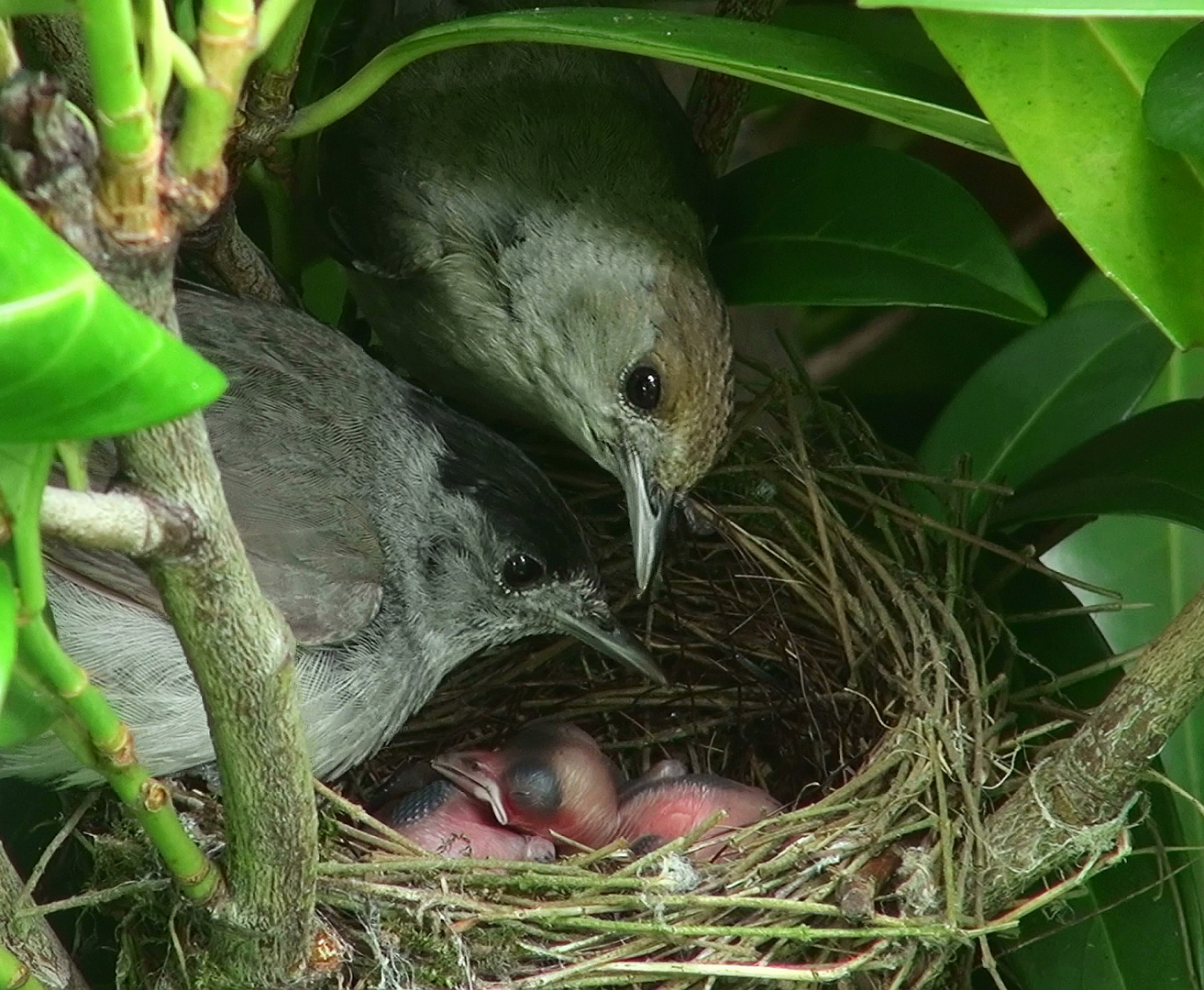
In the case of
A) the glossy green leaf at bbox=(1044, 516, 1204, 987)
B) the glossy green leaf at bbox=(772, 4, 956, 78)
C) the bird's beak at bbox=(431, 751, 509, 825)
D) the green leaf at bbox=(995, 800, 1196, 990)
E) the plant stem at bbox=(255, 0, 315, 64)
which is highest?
the glossy green leaf at bbox=(772, 4, 956, 78)

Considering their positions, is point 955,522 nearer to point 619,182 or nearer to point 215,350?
point 619,182

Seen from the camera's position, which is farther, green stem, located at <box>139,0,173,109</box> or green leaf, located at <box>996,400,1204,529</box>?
green leaf, located at <box>996,400,1204,529</box>

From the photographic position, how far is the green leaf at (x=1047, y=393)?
81.0 inches

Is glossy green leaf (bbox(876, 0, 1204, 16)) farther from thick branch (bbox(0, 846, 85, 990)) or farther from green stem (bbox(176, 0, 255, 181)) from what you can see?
thick branch (bbox(0, 846, 85, 990))

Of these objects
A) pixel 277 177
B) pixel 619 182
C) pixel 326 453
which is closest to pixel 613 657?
pixel 326 453

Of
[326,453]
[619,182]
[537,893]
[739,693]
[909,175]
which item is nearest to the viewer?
[537,893]

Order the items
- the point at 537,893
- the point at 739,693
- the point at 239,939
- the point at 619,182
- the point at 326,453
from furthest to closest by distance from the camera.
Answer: the point at 739,693, the point at 619,182, the point at 326,453, the point at 537,893, the point at 239,939

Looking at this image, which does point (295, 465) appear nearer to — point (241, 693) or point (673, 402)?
point (673, 402)

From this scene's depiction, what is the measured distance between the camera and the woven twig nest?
1.52 meters

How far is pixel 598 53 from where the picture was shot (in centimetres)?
217

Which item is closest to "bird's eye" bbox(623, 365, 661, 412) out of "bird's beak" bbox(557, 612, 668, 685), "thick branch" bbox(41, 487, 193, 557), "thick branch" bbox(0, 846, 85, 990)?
"bird's beak" bbox(557, 612, 668, 685)

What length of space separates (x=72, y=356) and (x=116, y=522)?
0.17 m

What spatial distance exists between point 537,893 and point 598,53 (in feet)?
3.86

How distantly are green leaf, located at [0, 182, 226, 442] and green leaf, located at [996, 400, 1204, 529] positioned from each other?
52.3 inches
